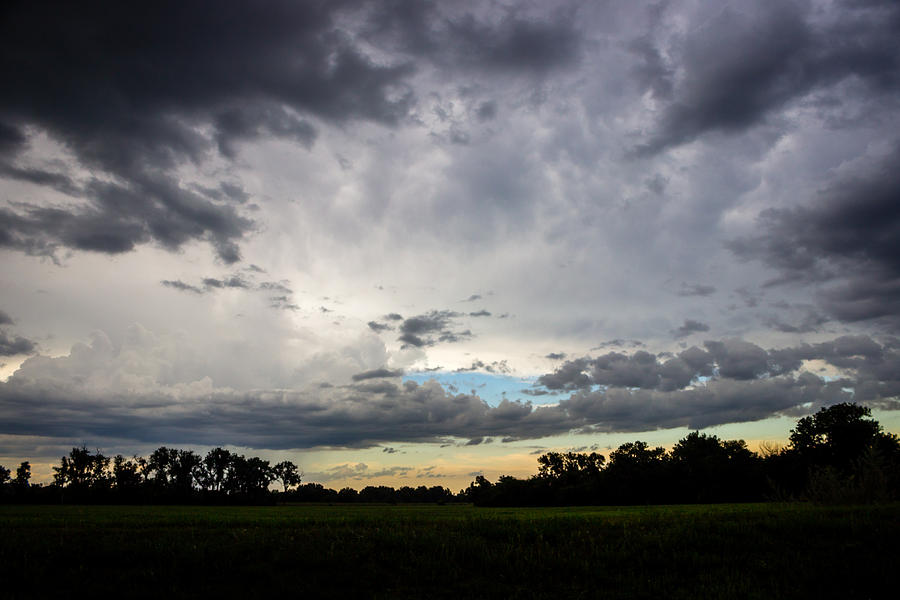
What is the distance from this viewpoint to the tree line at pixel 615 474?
91.2 metres

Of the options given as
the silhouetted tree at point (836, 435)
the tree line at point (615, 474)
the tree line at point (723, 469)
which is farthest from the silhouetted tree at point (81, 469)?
the silhouetted tree at point (836, 435)

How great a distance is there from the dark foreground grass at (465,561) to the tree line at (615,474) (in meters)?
48.6

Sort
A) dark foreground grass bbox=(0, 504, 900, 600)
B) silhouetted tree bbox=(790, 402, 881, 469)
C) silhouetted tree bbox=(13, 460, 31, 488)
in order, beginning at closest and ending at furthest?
dark foreground grass bbox=(0, 504, 900, 600) → silhouetted tree bbox=(790, 402, 881, 469) → silhouetted tree bbox=(13, 460, 31, 488)

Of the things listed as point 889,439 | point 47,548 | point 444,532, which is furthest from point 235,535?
point 889,439

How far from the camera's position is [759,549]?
55.0ft

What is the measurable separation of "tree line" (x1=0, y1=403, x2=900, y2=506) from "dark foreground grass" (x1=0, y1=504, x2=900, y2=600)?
159ft

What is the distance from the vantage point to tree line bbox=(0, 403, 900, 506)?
299 feet

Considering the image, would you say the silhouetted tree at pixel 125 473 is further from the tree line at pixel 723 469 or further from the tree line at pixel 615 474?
the tree line at pixel 723 469

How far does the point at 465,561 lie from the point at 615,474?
4065 inches

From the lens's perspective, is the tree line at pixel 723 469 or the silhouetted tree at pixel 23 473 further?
the silhouetted tree at pixel 23 473

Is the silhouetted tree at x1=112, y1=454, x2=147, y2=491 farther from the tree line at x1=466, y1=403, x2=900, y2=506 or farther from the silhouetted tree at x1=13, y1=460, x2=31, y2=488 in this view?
the tree line at x1=466, y1=403, x2=900, y2=506

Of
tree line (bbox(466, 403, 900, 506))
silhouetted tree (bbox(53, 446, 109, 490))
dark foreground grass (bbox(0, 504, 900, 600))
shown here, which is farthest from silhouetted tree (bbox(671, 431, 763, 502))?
silhouetted tree (bbox(53, 446, 109, 490))

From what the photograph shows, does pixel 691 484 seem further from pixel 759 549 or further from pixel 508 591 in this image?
pixel 508 591

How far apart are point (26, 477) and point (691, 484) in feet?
583
